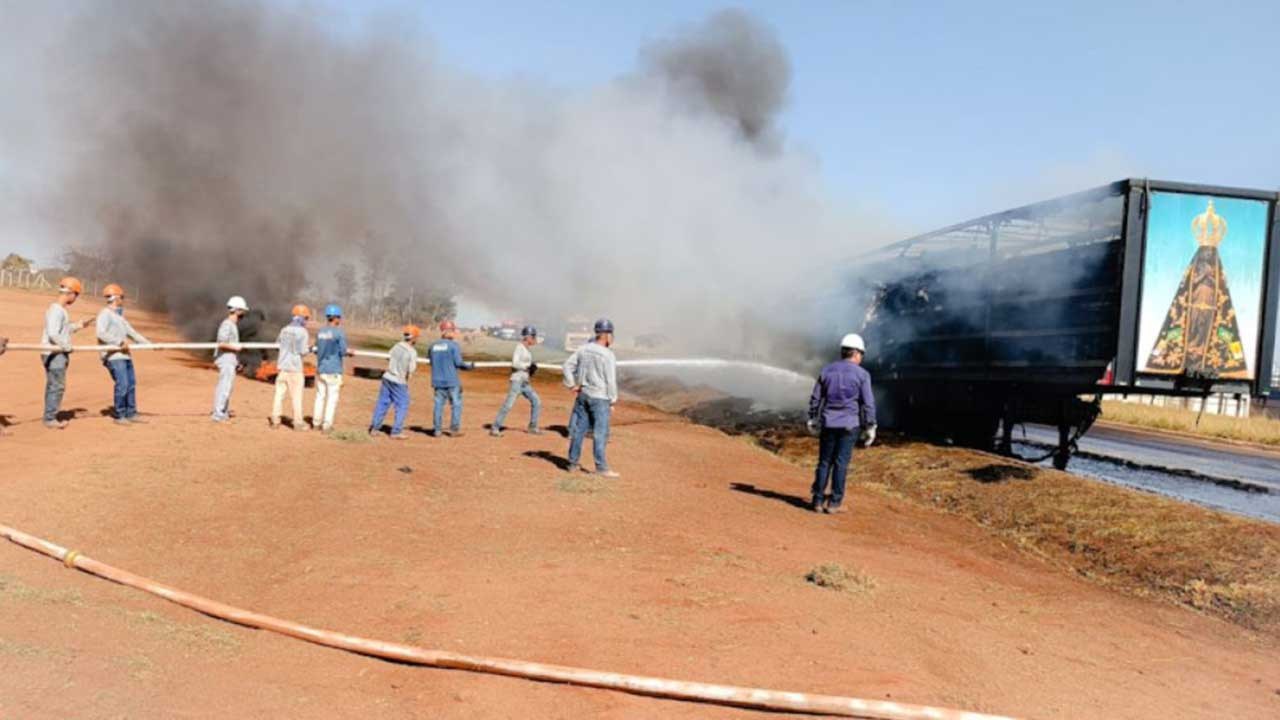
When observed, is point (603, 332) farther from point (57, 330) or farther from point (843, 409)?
point (57, 330)

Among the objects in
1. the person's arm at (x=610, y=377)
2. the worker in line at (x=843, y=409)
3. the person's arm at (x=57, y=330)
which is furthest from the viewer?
the person's arm at (x=57, y=330)

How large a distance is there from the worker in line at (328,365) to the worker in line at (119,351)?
6.66 ft

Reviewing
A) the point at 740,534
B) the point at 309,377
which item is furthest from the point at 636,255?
the point at 740,534

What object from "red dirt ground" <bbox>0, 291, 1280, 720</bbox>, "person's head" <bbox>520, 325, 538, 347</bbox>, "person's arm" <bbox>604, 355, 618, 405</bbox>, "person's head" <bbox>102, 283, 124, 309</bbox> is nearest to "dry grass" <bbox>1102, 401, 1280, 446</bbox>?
"red dirt ground" <bbox>0, 291, 1280, 720</bbox>

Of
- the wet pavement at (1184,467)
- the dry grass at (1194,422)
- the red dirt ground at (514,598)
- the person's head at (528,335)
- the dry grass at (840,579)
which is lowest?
the red dirt ground at (514,598)

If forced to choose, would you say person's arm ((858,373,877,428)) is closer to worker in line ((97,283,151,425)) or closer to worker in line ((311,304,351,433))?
worker in line ((311,304,351,433))

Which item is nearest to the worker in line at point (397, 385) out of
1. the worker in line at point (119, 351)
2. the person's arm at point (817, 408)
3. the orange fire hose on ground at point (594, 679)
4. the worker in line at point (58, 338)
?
the worker in line at point (119, 351)

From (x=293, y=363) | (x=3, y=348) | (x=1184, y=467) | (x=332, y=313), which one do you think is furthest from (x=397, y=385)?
(x=1184, y=467)

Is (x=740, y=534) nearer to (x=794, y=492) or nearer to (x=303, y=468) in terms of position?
(x=794, y=492)

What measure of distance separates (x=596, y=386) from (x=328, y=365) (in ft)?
12.7

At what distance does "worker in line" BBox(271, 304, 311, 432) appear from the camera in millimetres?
11242

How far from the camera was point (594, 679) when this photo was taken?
13.7 ft

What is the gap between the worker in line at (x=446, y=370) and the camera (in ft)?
38.8

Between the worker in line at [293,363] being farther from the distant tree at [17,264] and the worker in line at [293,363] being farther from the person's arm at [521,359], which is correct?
the distant tree at [17,264]
